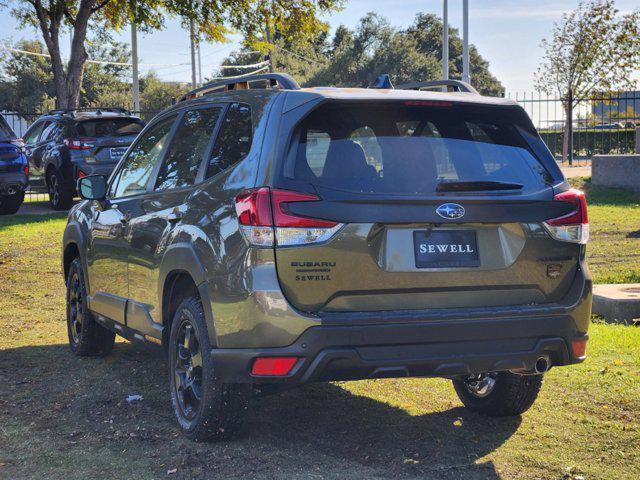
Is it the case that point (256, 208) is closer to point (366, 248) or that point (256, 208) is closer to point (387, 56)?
point (366, 248)

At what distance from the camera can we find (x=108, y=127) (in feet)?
61.5

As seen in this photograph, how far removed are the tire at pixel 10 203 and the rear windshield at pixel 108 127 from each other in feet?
5.41

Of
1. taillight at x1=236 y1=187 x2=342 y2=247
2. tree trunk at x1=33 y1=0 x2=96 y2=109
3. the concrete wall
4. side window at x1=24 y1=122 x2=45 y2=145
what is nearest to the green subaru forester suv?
taillight at x1=236 y1=187 x2=342 y2=247

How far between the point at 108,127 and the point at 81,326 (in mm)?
11817

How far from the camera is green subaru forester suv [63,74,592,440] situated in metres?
4.46

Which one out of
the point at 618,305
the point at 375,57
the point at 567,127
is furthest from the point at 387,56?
the point at 618,305

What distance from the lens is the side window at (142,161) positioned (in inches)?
245

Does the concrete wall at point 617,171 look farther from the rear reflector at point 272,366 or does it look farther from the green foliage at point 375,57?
the green foliage at point 375,57

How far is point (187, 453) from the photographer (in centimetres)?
504

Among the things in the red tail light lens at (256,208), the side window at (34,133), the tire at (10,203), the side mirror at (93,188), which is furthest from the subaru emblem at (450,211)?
the side window at (34,133)

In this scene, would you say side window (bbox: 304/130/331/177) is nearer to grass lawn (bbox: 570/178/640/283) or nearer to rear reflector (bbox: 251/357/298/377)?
rear reflector (bbox: 251/357/298/377)

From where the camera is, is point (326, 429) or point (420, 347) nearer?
point (420, 347)

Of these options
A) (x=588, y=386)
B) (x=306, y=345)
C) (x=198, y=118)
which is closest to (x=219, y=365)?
(x=306, y=345)

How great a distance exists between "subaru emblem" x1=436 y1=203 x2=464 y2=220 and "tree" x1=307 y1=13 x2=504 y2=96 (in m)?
65.1
